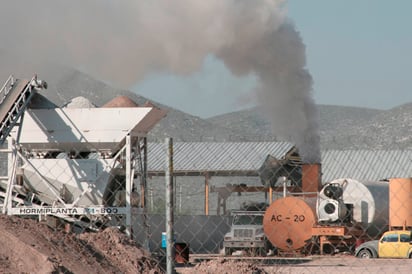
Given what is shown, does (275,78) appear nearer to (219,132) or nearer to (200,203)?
(200,203)

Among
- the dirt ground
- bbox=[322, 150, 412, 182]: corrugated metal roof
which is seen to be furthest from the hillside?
the dirt ground

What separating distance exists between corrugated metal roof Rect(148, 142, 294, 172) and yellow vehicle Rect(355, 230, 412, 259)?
15.4m

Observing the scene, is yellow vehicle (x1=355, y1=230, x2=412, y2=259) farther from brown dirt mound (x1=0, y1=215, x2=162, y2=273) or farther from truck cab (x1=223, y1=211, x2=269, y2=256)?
brown dirt mound (x1=0, y1=215, x2=162, y2=273)

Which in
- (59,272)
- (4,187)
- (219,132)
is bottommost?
(59,272)

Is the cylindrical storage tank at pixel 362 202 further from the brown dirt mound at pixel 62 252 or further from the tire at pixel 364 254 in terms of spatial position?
the brown dirt mound at pixel 62 252

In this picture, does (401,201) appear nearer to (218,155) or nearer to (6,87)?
(6,87)

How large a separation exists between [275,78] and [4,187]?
1612cm

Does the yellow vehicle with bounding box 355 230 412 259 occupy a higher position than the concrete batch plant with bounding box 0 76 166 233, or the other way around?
the concrete batch plant with bounding box 0 76 166 233

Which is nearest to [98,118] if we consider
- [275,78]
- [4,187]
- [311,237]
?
[4,187]

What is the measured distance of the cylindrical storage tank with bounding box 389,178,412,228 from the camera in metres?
31.1

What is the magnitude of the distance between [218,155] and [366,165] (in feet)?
27.7

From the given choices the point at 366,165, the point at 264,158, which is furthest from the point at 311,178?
the point at 366,165

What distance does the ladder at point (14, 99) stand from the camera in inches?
1251

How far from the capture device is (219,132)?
142m
